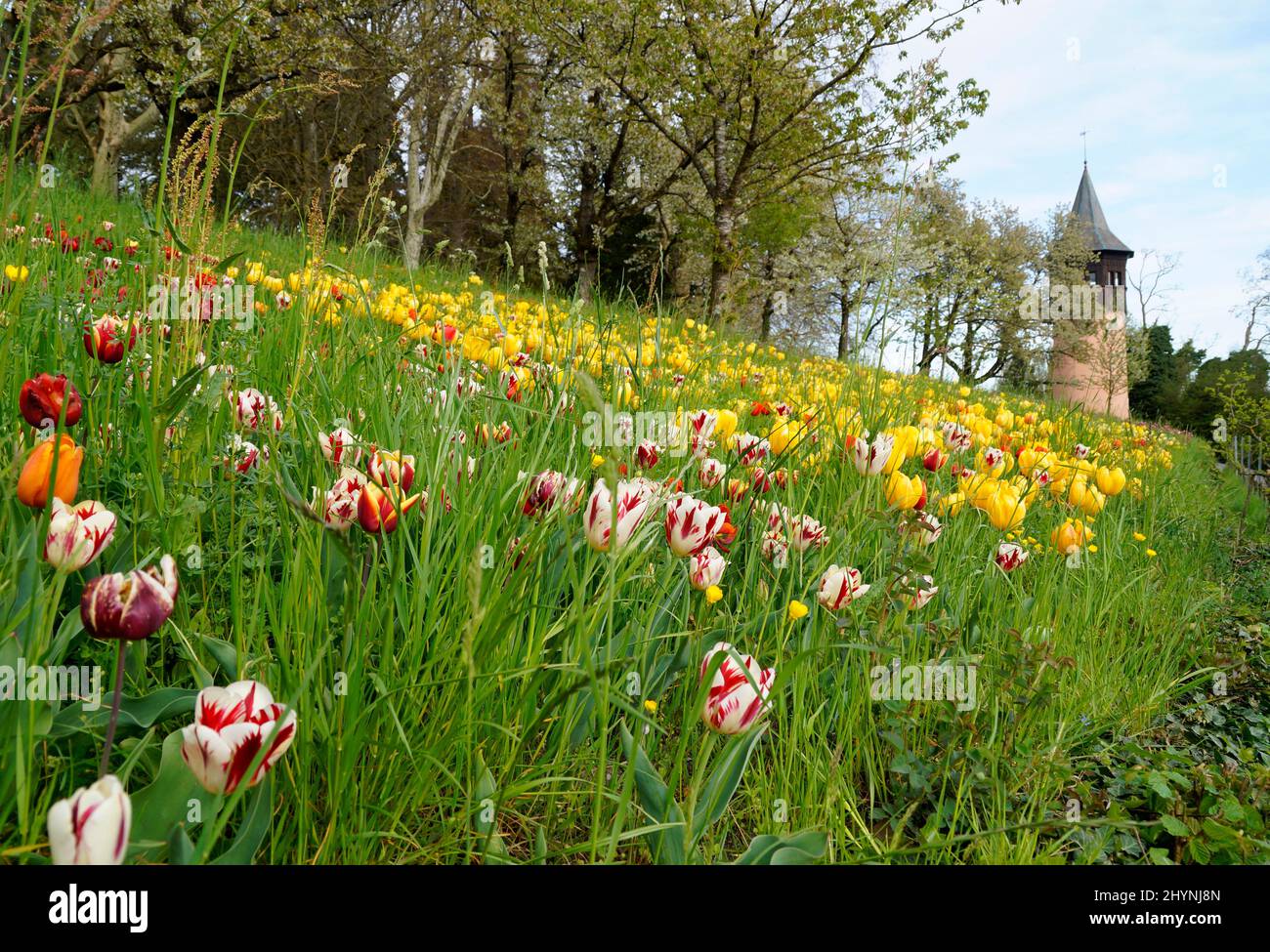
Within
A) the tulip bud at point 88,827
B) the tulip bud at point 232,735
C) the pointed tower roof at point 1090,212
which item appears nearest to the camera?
the tulip bud at point 88,827

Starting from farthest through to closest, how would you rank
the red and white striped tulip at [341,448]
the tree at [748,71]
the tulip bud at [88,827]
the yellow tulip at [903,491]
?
the tree at [748,71]
the yellow tulip at [903,491]
the red and white striped tulip at [341,448]
the tulip bud at [88,827]

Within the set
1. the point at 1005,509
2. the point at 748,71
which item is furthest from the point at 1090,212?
the point at 1005,509

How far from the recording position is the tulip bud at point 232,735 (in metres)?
0.81

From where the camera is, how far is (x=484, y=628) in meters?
1.25

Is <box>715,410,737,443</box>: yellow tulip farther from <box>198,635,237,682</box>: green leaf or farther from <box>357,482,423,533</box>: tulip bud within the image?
<box>198,635,237,682</box>: green leaf

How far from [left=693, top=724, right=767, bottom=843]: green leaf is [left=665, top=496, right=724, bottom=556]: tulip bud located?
0.35 m

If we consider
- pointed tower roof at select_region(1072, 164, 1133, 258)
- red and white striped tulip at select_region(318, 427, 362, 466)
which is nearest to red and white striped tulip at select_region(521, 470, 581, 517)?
red and white striped tulip at select_region(318, 427, 362, 466)

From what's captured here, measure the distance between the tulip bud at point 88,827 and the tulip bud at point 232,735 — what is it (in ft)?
0.49

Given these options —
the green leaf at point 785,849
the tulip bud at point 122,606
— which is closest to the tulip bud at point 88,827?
the tulip bud at point 122,606

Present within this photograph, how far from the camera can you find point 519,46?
59.9 ft

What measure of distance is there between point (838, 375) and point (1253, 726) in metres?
4.83

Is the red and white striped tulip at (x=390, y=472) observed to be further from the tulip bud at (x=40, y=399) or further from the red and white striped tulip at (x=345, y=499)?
the tulip bud at (x=40, y=399)

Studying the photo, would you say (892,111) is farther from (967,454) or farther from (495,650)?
(495,650)
